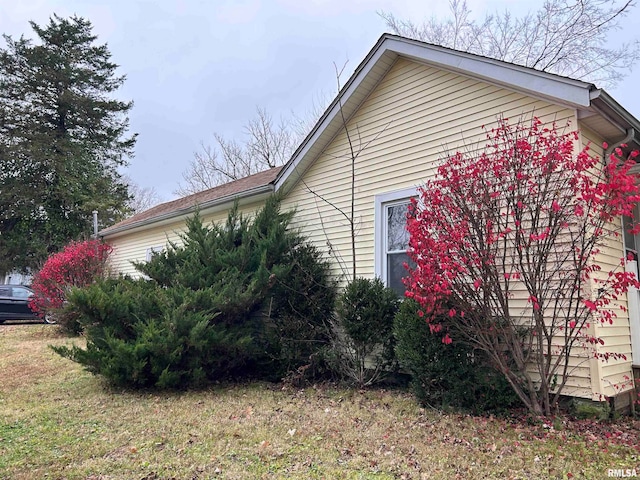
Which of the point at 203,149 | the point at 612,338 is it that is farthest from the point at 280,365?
the point at 203,149

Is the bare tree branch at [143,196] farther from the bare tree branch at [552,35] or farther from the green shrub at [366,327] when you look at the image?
the green shrub at [366,327]

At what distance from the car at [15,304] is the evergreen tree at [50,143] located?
961 centimetres

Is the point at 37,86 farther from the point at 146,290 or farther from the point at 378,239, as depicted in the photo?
the point at 378,239

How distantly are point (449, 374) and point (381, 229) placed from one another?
8.98 feet

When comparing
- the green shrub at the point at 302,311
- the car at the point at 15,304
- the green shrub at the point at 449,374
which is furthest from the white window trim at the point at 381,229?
the car at the point at 15,304

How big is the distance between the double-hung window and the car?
12.8 m

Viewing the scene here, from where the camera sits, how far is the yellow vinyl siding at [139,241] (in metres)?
12.4

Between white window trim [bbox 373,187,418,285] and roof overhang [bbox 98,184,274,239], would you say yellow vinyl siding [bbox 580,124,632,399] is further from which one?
roof overhang [bbox 98,184,274,239]

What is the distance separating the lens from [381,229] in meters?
6.92

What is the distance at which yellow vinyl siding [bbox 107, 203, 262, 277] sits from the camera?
12.4 metres

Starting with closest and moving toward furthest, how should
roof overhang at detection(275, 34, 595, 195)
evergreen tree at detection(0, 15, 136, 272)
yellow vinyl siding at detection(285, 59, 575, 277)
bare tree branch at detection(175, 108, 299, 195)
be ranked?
roof overhang at detection(275, 34, 595, 195)
yellow vinyl siding at detection(285, 59, 575, 277)
evergreen tree at detection(0, 15, 136, 272)
bare tree branch at detection(175, 108, 299, 195)

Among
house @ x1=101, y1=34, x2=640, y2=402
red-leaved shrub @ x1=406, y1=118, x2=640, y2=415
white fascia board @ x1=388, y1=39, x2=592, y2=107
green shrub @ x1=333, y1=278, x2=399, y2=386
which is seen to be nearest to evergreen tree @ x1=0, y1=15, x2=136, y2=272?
house @ x1=101, y1=34, x2=640, y2=402

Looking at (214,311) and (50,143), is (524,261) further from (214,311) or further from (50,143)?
(50,143)

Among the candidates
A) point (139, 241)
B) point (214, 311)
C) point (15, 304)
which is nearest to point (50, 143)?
point (15, 304)
